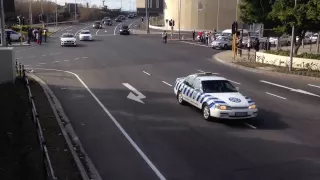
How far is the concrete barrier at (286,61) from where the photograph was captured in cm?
2798

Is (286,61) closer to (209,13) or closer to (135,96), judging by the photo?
(135,96)

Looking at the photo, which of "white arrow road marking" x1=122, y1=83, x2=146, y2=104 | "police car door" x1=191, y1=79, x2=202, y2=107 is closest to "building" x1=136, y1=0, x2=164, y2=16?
"white arrow road marking" x1=122, y1=83, x2=146, y2=104

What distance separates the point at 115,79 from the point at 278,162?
14553 mm

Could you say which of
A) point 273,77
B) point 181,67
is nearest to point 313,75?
point 273,77

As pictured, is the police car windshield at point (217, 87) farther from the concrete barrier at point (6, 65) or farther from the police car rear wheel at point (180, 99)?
the concrete barrier at point (6, 65)

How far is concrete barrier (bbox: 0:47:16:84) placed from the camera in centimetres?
1920

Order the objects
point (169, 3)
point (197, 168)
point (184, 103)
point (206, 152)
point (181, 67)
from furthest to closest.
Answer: point (169, 3) < point (181, 67) < point (184, 103) < point (206, 152) < point (197, 168)

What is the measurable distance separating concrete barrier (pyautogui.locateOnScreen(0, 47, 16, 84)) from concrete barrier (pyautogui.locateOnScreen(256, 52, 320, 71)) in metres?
18.6

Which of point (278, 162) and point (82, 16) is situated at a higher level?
point (82, 16)

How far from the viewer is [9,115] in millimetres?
13523

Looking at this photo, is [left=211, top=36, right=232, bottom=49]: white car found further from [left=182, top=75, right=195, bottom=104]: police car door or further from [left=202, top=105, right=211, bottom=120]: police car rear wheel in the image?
[left=202, top=105, right=211, bottom=120]: police car rear wheel

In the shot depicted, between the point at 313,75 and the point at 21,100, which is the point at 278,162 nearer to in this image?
the point at 21,100

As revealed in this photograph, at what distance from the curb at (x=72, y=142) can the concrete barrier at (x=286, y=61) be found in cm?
1738

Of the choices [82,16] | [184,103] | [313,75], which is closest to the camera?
[184,103]
